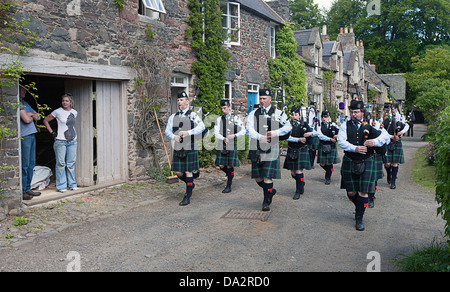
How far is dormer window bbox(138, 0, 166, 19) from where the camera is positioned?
968 cm

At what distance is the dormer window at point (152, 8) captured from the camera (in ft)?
31.7

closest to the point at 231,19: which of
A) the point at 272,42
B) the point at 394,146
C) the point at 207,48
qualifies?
the point at 207,48

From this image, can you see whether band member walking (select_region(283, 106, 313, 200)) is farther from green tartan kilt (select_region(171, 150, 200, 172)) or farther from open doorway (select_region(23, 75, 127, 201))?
open doorway (select_region(23, 75, 127, 201))

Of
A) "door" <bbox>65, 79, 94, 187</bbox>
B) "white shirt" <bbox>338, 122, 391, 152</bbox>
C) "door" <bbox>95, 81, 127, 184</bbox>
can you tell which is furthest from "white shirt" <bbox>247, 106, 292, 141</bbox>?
"door" <bbox>65, 79, 94, 187</bbox>

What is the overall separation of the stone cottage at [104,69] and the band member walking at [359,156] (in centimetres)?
526

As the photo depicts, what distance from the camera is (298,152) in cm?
848

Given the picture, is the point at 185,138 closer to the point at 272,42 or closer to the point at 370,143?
the point at 370,143

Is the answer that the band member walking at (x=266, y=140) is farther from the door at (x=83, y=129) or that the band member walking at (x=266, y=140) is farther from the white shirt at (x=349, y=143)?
the door at (x=83, y=129)

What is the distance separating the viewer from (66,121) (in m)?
7.95

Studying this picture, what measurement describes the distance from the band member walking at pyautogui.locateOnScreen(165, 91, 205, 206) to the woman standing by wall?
6.86 feet

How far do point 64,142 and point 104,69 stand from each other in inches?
70.0

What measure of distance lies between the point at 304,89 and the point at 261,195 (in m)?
11.3
